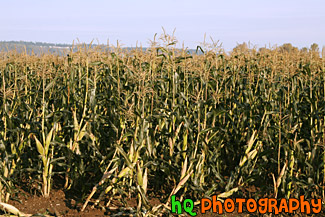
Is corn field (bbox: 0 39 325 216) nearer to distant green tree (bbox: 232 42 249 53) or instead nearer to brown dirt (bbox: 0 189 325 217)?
brown dirt (bbox: 0 189 325 217)

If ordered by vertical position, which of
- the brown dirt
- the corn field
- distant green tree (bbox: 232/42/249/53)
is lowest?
the brown dirt

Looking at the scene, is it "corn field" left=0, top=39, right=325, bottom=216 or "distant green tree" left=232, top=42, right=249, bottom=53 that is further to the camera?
"distant green tree" left=232, top=42, right=249, bottom=53

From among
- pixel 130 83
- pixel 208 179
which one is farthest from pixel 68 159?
pixel 208 179

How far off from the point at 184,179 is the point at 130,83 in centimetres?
213

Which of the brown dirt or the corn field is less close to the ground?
the corn field

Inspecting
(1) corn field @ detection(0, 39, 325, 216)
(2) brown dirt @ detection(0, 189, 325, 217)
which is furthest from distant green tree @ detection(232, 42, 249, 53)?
(2) brown dirt @ detection(0, 189, 325, 217)

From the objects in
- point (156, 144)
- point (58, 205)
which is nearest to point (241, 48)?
point (156, 144)

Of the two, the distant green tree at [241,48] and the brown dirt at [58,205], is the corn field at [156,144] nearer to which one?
the brown dirt at [58,205]

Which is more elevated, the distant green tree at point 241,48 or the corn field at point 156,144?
the distant green tree at point 241,48

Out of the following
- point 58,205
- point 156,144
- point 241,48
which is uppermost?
point 241,48

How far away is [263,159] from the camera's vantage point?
620 cm

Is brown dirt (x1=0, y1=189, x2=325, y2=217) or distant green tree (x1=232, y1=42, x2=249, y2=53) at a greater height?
distant green tree (x1=232, y1=42, x2=249, y2=53)

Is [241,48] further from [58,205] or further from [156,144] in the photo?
[58,205]

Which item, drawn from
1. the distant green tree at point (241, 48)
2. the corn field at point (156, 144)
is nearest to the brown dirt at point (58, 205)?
the corn field at point (156, 144)
